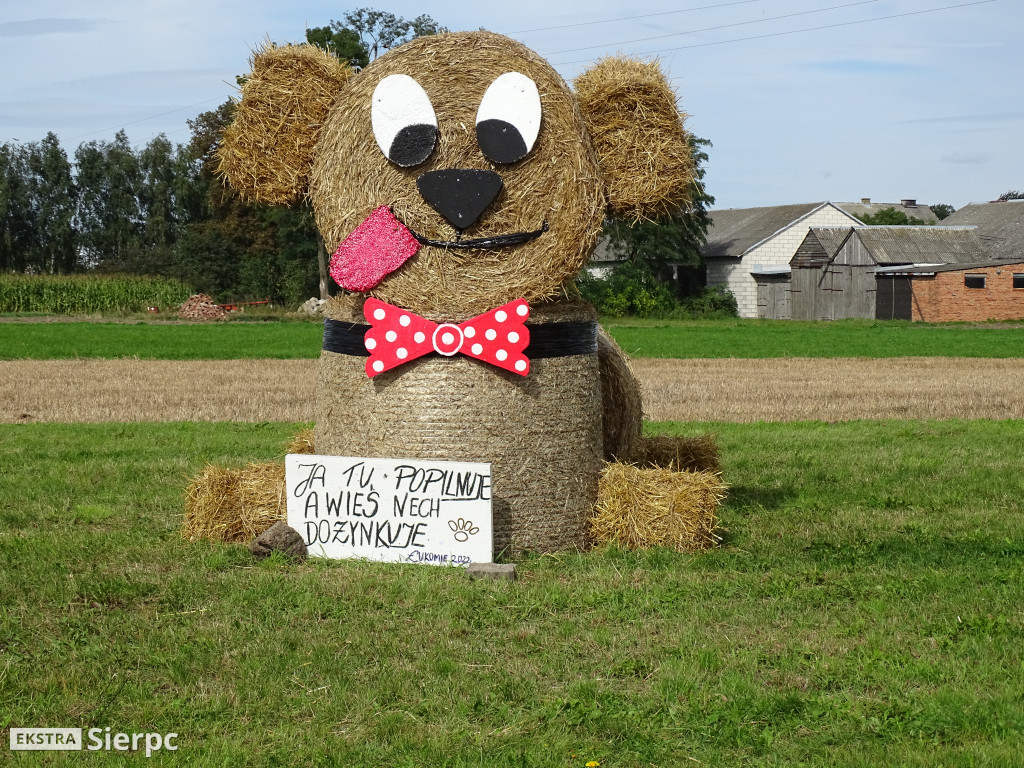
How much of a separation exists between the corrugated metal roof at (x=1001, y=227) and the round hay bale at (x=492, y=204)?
46918 mm

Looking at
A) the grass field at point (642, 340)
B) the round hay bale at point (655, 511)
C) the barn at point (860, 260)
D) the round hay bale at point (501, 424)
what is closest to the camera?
the round hay bale at point (501, 424)

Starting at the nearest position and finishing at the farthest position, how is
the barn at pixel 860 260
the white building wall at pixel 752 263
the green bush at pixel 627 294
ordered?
the green bush at pixel 627 294 < the barn at pixel 860 260 < the white building wall at pixel 752 263

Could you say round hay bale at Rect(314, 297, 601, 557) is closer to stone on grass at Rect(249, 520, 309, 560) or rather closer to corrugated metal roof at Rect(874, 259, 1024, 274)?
stone on grass at Rect(249, 520, 309, 560)

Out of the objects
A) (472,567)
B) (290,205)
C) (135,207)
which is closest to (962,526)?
(472,567)

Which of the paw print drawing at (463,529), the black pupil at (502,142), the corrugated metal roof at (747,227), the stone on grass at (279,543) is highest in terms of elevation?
the corrugated metal roof at (747,227)

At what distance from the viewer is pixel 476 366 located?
6.48 metres

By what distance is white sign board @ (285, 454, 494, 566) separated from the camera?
6309mm

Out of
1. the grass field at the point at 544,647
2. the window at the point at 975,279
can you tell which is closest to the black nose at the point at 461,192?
the grass field at the point at 544,647

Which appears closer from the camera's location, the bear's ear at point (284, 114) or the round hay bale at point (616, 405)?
the bear's ear at point (284, 114)

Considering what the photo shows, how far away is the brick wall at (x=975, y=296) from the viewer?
148 ft

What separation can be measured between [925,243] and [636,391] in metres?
47.5

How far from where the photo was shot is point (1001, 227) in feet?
176

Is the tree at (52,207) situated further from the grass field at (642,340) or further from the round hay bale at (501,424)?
the round hay bale at (501,424)

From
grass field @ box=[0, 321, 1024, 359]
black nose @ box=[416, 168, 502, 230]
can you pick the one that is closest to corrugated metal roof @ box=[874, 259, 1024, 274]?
grass field @ box=[0, 321, 1024, 359]
